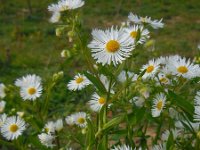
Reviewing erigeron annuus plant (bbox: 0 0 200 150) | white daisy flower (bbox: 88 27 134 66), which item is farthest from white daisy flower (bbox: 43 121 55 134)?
white daisy flower (bbox: 88 27 134 66)

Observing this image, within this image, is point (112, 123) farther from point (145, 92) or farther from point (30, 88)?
point (30, 88)

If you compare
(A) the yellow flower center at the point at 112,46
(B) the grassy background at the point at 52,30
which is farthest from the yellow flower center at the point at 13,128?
(B) the grassy background at the point at 52,30

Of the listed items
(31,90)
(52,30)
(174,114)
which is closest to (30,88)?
(31,90)

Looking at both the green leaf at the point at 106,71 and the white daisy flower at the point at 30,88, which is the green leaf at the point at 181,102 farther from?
the white daisy flower at the point at 30,88

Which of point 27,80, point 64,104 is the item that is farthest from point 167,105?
point 64,104

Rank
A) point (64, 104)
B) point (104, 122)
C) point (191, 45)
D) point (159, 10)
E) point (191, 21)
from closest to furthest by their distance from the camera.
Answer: point (104, 122) < point (64, 104) < point (191, 45) < point (191, 21) < point (159, 10)

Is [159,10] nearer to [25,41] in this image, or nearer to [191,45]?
[191,45]
